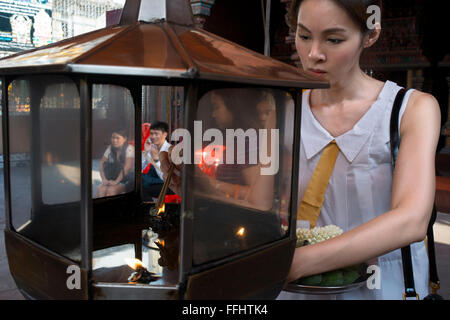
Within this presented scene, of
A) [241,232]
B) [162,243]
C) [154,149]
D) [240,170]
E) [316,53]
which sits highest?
[316,53]

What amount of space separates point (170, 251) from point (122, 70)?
1.69 feet

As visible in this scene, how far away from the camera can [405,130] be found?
0.90 meters

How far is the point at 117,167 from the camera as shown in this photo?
1.13m

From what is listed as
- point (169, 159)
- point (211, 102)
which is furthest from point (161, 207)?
point (211, 102)

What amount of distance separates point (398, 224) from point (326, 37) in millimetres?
404

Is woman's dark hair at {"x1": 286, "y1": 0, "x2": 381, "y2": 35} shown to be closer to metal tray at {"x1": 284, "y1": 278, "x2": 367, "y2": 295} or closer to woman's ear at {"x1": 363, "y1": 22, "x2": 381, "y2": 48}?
woman's ear at {"x1": 363, "y1": 22, "x2": 381, "y2": 48}

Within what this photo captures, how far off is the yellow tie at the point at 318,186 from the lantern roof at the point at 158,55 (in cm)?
26

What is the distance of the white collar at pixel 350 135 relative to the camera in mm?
954

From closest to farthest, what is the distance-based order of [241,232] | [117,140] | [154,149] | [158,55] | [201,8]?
1. [158,55]
2. [241,232]
3. [117,140]
4. [154,149]
5. [201,8]

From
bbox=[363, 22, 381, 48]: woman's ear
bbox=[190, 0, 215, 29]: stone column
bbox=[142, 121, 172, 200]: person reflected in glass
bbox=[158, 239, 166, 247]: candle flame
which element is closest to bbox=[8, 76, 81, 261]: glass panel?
bbox=[158, 239, 166, 247]: candle flame

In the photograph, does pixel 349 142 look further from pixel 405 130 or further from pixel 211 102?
pixel 211 102

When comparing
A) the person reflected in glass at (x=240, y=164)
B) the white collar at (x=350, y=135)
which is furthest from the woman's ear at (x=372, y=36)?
the person reflected in glass at (x=240, y=164)

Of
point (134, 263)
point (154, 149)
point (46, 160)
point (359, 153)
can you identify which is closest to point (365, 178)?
point (359, 153)

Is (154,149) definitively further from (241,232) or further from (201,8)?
(241,232)
